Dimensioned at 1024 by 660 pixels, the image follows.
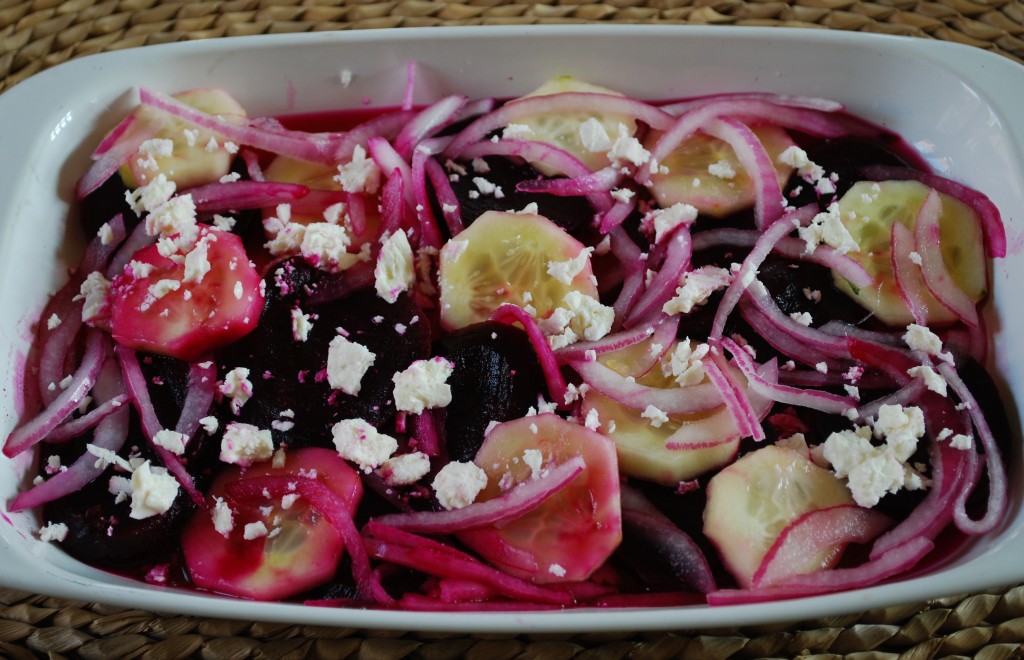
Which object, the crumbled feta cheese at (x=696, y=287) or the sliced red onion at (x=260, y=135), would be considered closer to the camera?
the crumbled feta cheese at (x=696, y=287)

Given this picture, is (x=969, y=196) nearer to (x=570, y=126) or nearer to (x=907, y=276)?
(x=907, y=276)

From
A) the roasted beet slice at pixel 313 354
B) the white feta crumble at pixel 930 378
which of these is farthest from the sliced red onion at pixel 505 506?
the white feta crumble at pixel 930 378

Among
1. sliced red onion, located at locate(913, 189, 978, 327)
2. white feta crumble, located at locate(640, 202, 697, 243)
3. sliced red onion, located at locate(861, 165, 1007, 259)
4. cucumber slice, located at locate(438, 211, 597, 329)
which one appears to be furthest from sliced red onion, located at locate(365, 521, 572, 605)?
sliced red onion, located at locate(861, 165, 1007, 259)

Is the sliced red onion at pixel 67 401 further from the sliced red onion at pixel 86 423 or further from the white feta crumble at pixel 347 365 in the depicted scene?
the white feta crumble at pixel 347 365

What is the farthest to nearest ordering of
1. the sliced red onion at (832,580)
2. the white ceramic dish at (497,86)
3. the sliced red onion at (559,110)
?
the sliced red onion at (559,110) → the white ceramic dish at (497,86) → the sliced red onion at (832,580)

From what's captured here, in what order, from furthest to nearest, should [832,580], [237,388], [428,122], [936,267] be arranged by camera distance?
[428,122] < [936,267] < [237,388] < [832,580]

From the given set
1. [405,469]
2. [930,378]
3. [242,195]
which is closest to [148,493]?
[405,469]

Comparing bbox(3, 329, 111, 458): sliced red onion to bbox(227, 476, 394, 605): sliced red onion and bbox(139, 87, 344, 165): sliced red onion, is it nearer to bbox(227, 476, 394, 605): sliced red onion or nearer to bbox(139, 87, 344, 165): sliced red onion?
bbox(227, 476, 394, 605): sliced red onion
